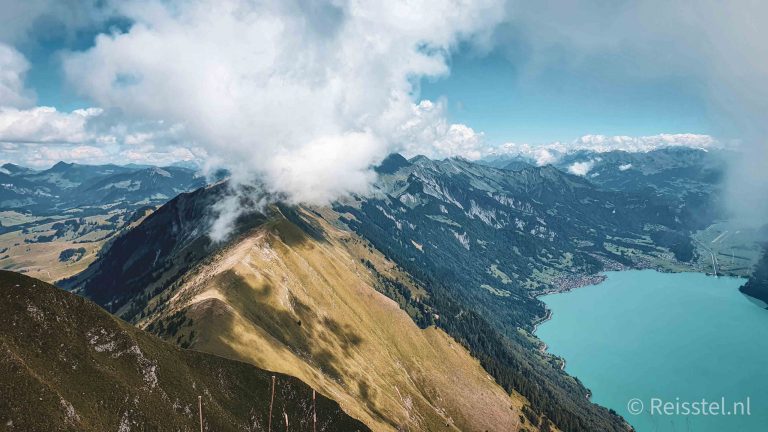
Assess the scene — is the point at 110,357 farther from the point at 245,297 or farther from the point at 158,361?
the point at 245,297

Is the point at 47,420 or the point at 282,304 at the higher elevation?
the point at 282,304

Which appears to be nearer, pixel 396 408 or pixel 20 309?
pixel 20 309

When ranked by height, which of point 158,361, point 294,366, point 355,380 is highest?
point 355,380

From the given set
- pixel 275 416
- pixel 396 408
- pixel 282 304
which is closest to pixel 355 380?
pixel 396 408

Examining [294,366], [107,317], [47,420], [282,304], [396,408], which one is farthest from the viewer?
[282,304]

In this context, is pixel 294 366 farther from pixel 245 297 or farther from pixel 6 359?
pixel 6 359

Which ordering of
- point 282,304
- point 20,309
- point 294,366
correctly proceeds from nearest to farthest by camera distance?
point 20,309
point 294,366
point 282,304

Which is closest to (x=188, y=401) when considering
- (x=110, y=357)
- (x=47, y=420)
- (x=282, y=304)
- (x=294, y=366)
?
(x=110, y=357)
